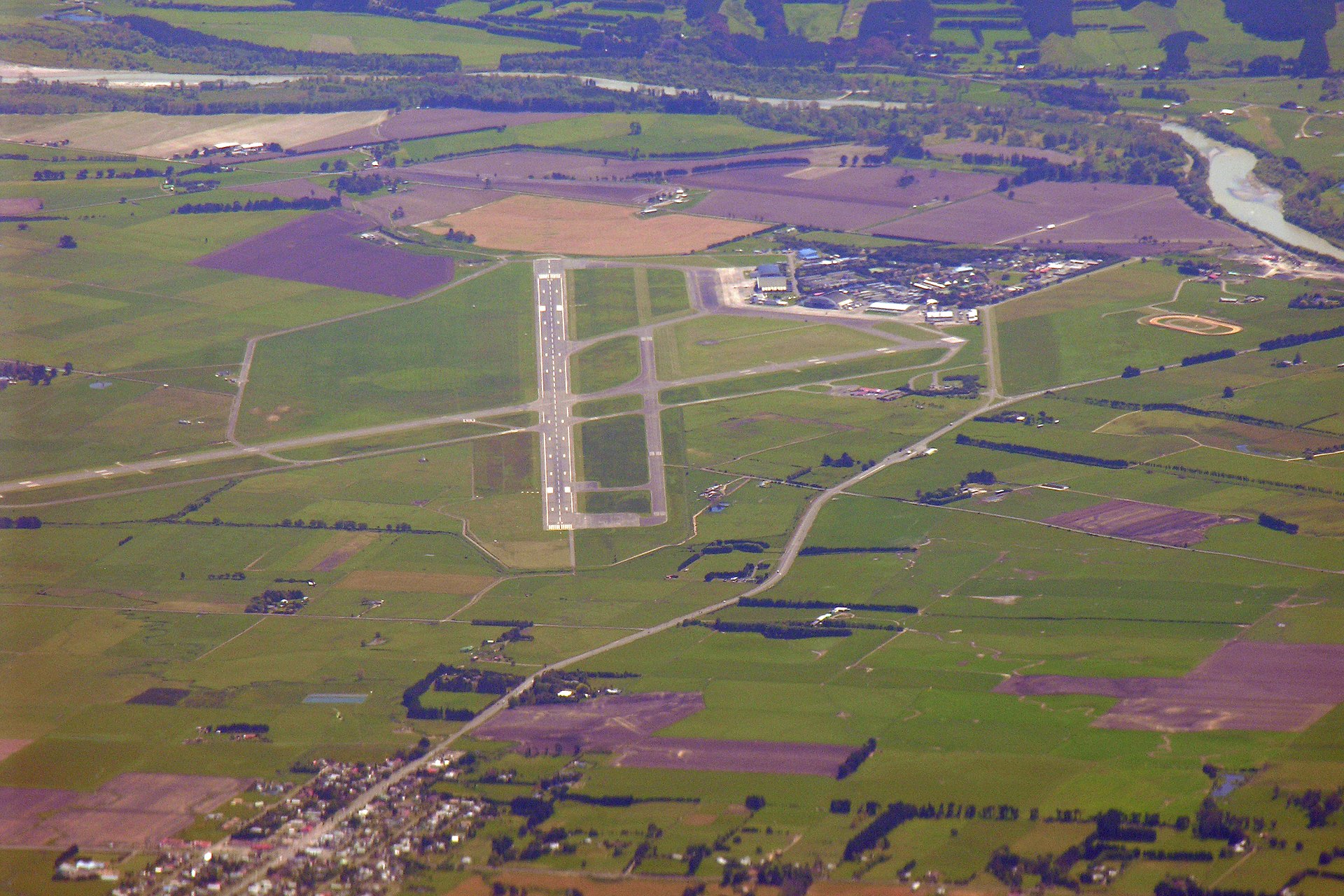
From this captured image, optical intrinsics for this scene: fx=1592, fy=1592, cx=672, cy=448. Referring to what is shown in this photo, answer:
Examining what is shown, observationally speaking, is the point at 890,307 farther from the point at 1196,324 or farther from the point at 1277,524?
the point at 1277,524

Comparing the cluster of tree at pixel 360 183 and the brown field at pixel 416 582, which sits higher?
the cluster of tree at pixel 360 183

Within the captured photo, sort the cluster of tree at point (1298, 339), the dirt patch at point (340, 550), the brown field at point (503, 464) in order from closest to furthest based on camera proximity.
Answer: the dirt patch at point (340, 550) → the brown field at point (503, 464) → the cluster of tree at point (1298, 339)

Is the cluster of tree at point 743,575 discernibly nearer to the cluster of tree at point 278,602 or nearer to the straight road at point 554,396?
the straight road at point 554,396

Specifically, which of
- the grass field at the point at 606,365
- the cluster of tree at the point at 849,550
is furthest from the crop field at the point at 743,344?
the cluster of tree at the point at 849,550

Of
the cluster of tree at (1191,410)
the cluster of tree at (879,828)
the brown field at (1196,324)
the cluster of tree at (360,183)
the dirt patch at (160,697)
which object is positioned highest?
the cluster of tree at (360,183)

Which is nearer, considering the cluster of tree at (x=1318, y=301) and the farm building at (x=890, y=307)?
the cluster of tree at (x=1318, y=301)

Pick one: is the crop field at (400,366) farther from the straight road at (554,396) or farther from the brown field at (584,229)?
the brown field at (584,229)

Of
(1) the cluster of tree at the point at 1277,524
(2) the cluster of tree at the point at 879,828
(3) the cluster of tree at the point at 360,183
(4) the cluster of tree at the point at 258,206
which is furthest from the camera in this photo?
(3) the cluster of tree at the point at 360,183
